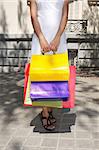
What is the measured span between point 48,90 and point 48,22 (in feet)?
2.94

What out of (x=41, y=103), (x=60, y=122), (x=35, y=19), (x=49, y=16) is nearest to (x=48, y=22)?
(x=49, y=16)

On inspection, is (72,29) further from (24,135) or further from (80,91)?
(24,135)

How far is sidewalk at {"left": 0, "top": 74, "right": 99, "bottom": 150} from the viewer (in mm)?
4500

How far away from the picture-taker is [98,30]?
39.5 ft

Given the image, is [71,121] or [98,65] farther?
[98,65]

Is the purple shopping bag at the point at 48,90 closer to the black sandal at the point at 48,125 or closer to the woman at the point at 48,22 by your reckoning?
the woman at the point at 48,22

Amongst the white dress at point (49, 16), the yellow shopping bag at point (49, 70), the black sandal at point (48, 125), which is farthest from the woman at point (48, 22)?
the black sandal at point (48, 125)

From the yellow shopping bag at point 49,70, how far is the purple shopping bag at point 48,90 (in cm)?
7

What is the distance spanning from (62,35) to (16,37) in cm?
709

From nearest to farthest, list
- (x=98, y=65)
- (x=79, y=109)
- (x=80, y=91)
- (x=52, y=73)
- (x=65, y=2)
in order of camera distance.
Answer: (x=52, y=73) → (x=65, y=2) → (x=79, y=109) → (x=80, y=91) → (x=98, y=65)

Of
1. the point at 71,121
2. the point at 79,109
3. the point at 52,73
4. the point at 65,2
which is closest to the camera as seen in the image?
the point at 52,73

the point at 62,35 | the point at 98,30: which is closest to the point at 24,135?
the point at 62,35

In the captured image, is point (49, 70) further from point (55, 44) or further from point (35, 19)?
point (35, 19)

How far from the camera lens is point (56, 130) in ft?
16.6
